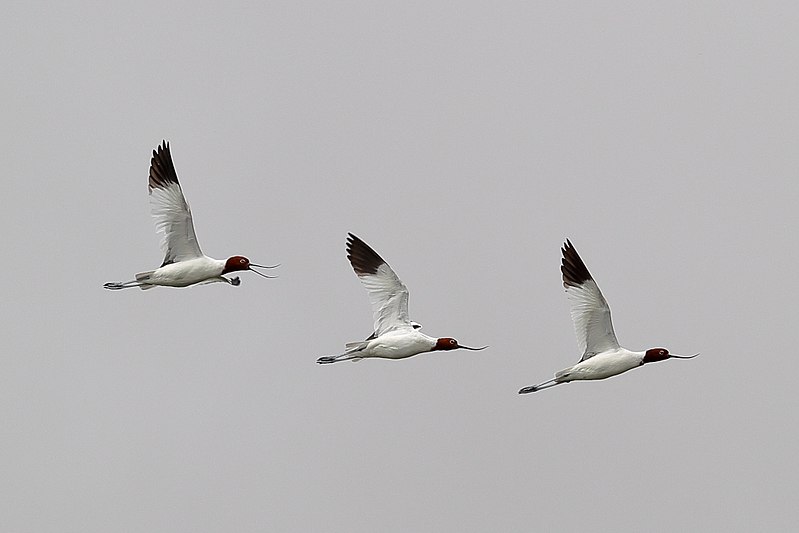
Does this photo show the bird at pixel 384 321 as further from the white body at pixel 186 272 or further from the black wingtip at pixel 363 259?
the white body at pixel 186 272

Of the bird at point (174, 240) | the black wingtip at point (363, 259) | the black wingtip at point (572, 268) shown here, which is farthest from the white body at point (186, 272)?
the black wingtip at point (572, 268)

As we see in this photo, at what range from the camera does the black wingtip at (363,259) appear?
5631 centimetres

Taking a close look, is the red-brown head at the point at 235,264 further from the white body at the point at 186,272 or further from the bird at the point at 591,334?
the bird at the point at 591,334

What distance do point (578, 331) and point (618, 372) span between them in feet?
5.38

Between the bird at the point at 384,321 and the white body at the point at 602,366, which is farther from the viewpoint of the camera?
the bird at the point at 384,321

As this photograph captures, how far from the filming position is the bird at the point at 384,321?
182ft

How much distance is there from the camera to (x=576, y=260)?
174 feet

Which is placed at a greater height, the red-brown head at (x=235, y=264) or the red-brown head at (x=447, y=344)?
the red-brown head at (x=235, y=264)

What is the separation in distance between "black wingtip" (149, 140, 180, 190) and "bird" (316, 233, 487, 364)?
5749 millimetres

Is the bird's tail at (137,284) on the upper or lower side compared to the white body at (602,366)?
upper

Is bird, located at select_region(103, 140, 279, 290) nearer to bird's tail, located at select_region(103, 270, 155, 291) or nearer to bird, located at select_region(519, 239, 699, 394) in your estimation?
bird's tail, located at select_region(103, 270, 155, 291)

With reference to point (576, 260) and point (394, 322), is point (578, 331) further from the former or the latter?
point (394, 322)

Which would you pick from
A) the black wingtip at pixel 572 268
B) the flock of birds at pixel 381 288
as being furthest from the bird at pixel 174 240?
the black wingtip at pixel 572 268

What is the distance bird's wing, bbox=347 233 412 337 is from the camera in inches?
2203
